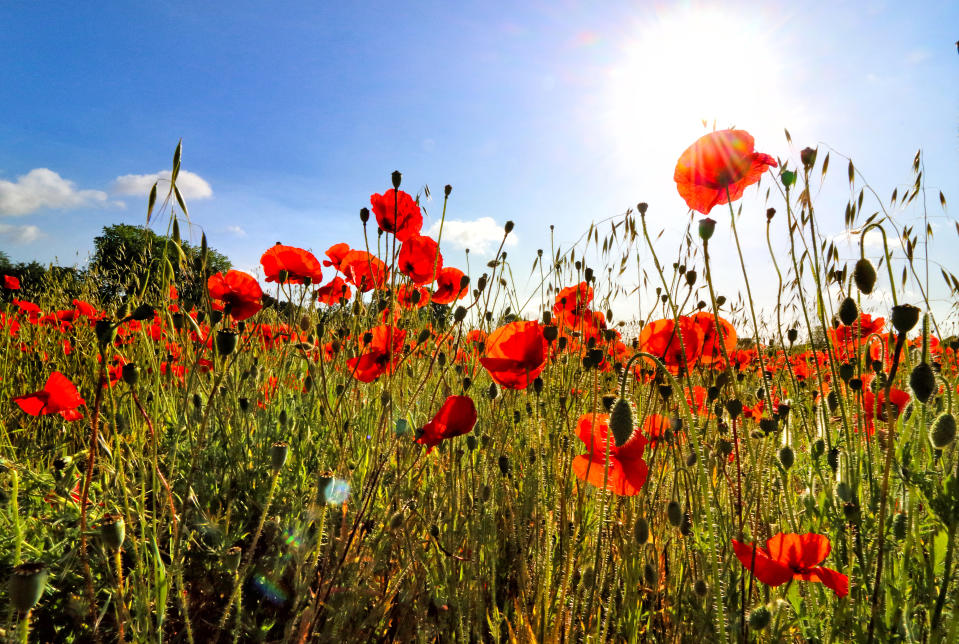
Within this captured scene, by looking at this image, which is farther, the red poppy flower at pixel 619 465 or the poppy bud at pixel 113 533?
the red poppy flower at pixel 619 465

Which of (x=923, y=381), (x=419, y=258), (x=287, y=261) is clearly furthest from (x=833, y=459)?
(x=287, y=261)

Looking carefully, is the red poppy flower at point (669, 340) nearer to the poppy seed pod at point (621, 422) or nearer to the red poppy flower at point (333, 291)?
the poppy seed pod at point (621, 422)

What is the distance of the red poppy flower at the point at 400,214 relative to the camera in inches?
78.9

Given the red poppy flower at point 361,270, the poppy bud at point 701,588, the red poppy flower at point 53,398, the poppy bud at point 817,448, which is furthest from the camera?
the red poppy flower at point 361,270

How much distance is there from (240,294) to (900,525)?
1886 mm

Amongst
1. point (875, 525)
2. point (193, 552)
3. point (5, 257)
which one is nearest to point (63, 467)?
point (193, 552)

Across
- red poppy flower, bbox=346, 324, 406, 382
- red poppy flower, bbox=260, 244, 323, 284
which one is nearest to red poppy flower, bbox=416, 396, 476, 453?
red poppy flower, bbox=346, 324, 406, 382

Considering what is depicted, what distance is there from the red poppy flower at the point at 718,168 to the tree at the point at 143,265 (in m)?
1.16

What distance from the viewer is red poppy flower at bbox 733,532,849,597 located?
3.14 ft

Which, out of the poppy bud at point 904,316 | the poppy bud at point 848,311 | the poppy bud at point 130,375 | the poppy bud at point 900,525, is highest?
the poppy bud at point 848,311

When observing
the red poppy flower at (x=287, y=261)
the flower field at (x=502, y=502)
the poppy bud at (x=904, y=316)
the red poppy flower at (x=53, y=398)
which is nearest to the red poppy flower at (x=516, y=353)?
the flower field at (x=502, y=502)

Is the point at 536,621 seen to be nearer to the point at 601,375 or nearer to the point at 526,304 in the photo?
the point at 526,304

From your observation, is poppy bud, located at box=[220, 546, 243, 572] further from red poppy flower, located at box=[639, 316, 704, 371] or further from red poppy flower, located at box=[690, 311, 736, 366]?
red poppy flower, located at box=[690, 311, 736, 366]

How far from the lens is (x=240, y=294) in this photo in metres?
1.69
